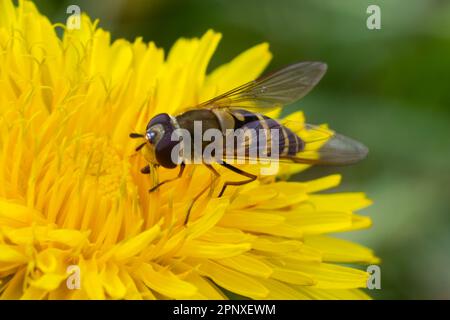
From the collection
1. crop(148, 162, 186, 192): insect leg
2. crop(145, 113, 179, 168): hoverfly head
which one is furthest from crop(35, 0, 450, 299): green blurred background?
crop(145, 113, 179, 168): hoverfly head

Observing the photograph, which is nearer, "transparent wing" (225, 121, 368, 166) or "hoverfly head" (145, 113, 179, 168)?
"hoverfly head" (145, 113, 179, 168)

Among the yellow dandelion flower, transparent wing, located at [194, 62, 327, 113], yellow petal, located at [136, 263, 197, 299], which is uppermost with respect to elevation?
Answer: transparent wing, located at [194, 62, 327, 113]

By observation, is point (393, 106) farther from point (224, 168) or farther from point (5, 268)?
point (5, 268)

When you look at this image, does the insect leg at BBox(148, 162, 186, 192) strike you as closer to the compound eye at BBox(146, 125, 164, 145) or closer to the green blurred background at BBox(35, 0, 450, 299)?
the compound eye at BBox(146, 125, 164, 145)

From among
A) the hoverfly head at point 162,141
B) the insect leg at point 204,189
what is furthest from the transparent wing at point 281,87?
the hoverfly head at point 162,141

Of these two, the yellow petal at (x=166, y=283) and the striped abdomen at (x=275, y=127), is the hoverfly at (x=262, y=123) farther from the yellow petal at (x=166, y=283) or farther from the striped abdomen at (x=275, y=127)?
the yellow petal at (x=166, y=283)

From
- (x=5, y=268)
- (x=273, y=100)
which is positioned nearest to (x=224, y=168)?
(x=273, y=100)
